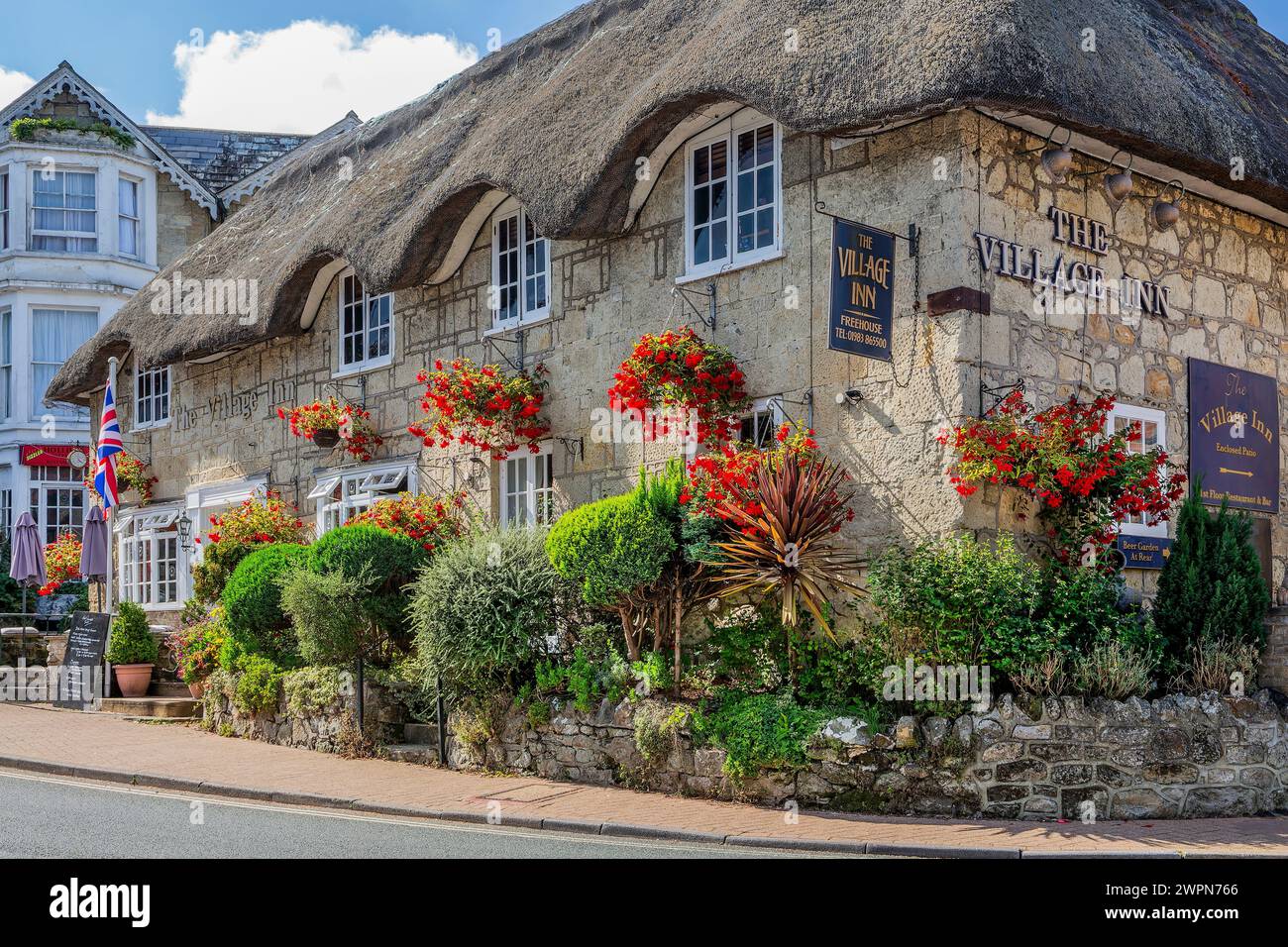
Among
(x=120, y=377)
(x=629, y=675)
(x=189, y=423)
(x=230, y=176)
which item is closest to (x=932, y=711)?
(x=629, y=675)

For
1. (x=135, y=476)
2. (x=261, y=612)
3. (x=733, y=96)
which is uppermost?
(x=733, y=96)

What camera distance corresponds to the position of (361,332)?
17422 millimetres

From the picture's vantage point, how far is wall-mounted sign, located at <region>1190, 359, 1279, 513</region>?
13.0 m

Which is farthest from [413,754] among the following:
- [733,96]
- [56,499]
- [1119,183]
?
[56,499]

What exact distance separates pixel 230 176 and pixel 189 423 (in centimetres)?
1251

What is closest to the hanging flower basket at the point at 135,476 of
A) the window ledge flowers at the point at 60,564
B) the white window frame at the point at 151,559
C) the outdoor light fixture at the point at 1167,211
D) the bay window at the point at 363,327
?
the white window frame at the point at 151,559

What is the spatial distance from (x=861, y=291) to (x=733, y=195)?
2351mm

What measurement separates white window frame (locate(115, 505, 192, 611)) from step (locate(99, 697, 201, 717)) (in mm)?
3219

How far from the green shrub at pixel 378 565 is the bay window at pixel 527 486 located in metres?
1.22

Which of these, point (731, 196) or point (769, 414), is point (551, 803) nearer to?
point (769, 414)

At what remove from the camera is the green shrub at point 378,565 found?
1348cm

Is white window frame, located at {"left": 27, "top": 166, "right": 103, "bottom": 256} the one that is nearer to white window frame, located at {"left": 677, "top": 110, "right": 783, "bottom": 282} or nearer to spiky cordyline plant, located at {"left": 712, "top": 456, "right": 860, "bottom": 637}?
white window frame, located at {"left": 677, "top": 110, "right": 783, "bottom": 282}

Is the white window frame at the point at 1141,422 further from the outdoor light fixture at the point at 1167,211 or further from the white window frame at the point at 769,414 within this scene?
the white window frame at the point at 769,414
